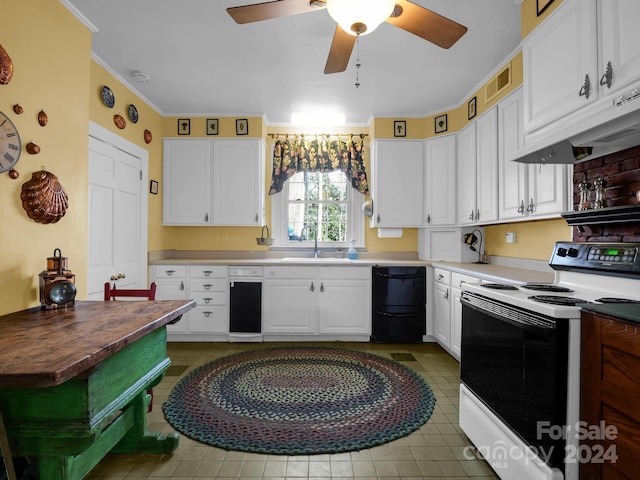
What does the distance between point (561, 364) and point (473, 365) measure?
0.65 m

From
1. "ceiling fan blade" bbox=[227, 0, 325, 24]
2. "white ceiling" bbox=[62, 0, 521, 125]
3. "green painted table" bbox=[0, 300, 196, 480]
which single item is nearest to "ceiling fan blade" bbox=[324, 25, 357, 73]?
"ceiling fan blade" bbox=[227, 0, 325, 24]

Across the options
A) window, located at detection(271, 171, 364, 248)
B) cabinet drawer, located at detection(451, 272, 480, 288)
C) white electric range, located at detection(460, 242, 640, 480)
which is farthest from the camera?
window, located at detection(271, 171, 364, 248)

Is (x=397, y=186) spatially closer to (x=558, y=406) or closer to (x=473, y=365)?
(x=473, y=365)

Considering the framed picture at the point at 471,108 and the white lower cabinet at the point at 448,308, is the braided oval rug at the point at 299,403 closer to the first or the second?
the white lower cabinet at the point at 448,308

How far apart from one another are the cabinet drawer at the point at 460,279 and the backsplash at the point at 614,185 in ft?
2.70

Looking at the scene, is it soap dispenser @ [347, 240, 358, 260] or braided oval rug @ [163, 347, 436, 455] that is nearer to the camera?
braided oval rug @ [163, 347, 436, 455]

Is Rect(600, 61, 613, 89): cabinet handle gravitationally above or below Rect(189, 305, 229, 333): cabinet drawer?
above

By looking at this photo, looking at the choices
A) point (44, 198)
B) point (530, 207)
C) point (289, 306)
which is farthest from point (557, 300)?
point (289, 306)

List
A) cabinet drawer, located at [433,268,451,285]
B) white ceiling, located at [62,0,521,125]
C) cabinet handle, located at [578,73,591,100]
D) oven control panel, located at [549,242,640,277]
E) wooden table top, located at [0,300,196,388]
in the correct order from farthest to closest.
Result: cabinet drawer, located at [433,268,451,285] → white ceiling, located at [62,0,521,125] → cabinet handle, located at [578,73,591,100] → oven control panel, located at [549,242,640,277] → wooden table top, located at [0,300,196,388]

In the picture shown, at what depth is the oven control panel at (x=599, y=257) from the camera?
5.00 feet

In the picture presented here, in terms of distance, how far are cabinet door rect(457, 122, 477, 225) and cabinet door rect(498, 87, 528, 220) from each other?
1.39ft

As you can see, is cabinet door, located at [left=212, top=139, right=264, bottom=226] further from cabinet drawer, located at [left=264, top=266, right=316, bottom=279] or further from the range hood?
the range hood

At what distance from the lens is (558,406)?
1.27 metres

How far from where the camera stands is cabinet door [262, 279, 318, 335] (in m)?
3.71
